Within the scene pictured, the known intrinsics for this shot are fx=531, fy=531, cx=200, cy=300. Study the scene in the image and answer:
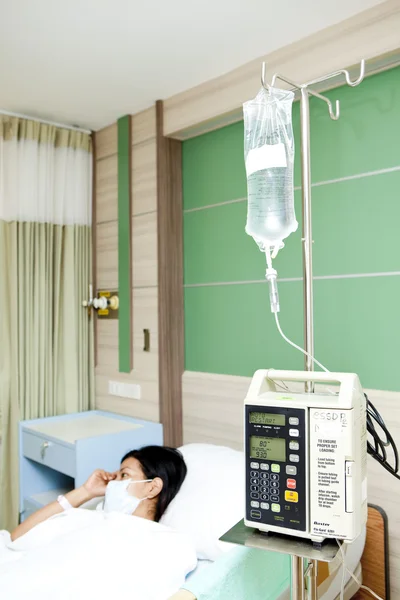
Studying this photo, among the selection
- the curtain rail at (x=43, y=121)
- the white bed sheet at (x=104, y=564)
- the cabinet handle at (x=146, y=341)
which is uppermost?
the curtain rail at (x=43, y=121)

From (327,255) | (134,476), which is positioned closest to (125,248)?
(327,255)

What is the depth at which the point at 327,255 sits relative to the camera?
209 centimetres

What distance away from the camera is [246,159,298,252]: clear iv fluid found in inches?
48.8

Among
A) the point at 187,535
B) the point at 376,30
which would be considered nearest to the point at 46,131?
the point at 376,30

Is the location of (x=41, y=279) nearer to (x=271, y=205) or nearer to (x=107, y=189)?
(x=107, y=189)

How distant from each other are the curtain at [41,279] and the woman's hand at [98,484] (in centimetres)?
84

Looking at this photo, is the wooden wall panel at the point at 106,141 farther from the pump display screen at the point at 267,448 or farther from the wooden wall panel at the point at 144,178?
the pump display screen at the point at 267,448

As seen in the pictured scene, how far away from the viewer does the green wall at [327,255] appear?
1.91 m

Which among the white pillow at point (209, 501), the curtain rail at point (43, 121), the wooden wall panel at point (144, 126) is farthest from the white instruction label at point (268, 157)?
the curtain rail at point (43, 121)

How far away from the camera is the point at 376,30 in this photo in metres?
1.84

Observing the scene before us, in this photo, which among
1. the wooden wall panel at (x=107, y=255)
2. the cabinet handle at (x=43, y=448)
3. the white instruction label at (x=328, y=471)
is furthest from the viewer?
the wooden wall panel at (x=107, y=255)

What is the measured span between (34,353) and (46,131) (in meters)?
1.22

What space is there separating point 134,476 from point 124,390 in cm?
92

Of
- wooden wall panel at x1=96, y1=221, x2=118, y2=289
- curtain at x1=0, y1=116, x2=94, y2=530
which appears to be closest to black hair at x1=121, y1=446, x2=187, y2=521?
curtain at x1=0, y1=116, x2=94, y2=530
